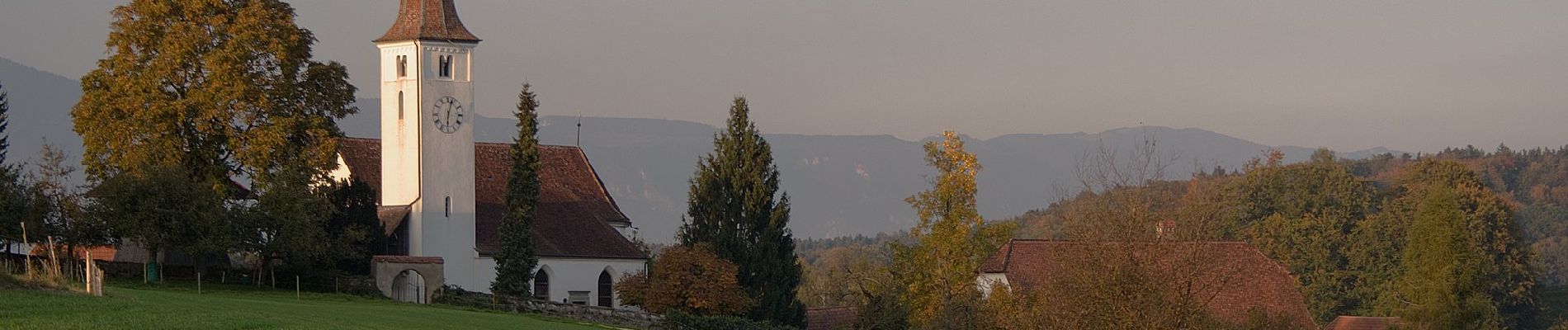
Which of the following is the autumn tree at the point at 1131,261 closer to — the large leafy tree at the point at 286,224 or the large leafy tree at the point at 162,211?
the large leafy tree at the point at 286,224

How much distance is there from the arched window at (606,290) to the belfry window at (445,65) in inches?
320

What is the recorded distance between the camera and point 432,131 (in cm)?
5922

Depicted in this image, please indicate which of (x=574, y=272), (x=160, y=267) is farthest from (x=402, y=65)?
(x=160, y=267)

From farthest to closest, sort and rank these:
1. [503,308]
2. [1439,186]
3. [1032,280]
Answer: [1439,186]
[1032,280]
[503,308]

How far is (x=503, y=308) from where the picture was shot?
53.9m

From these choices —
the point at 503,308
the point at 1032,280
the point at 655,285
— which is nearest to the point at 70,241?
the point at 503,308

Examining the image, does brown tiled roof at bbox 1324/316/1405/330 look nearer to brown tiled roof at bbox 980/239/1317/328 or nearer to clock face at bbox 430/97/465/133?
brown tiled roof at bbox 980/239/1317/328

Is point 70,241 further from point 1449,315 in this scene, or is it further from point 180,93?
point 1449,315

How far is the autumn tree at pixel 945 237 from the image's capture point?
52031mm

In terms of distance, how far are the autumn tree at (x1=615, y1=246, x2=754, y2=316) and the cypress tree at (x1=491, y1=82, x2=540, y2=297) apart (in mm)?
4056

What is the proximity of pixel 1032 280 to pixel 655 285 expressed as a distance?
13.5 meters

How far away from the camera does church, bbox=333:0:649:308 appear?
58.5 meters

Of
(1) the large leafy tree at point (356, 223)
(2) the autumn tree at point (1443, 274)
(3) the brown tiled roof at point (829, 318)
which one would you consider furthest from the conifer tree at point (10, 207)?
(2) the autumn tree at point (1443, 274)

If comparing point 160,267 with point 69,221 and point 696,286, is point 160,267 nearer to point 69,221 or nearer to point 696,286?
point 69,221
